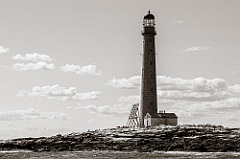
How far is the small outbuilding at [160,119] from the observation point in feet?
205

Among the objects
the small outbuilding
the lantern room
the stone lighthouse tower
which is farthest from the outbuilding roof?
the lantern room

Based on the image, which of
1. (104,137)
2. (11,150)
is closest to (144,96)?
(104,137)

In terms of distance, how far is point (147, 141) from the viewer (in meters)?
51.4

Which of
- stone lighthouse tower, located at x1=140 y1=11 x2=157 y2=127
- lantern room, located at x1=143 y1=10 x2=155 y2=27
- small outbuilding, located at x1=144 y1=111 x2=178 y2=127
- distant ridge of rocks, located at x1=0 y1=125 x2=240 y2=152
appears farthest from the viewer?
lantern room, located at x1=143 y1=10 x2=155 y2=27

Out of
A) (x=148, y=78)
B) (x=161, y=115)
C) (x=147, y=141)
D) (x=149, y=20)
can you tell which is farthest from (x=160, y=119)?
(x=149, y=20)

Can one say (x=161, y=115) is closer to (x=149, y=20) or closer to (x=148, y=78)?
(x=148, y=78)

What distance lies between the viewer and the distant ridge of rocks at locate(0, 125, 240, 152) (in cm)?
4844

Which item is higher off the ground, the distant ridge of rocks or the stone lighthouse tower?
the stone lighthouse tower

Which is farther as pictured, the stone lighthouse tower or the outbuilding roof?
the stone lighthouse tower

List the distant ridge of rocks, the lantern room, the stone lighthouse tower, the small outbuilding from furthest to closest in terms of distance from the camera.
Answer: the lantern room → the stone lighthouse tower → the small outbuilding → the distant ridge of rocks

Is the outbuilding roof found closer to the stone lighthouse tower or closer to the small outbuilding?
the small outbuilding

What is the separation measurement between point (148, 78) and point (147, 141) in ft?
48.8

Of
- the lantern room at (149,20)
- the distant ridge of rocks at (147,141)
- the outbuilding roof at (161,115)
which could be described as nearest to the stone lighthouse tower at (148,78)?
the outbuilding roof at (161,115)

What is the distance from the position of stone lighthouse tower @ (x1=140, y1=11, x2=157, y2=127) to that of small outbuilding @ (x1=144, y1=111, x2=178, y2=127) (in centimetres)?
112
